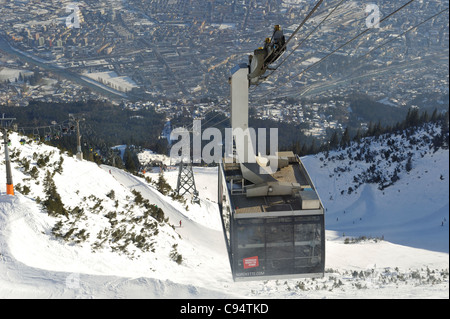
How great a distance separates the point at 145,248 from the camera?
20953 mm

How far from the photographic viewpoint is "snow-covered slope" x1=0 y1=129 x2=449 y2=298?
1523 centimetres

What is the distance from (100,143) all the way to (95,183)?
58.0 metres

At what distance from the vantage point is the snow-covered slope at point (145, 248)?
50.0 feet

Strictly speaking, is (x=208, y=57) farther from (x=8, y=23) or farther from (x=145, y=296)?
(x=145, y=296)

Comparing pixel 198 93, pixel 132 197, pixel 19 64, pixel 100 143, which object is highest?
pixel 19 64

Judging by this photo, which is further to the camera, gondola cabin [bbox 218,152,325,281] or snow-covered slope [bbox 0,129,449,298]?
snow-covered slope [bbox 0,129,449,298]

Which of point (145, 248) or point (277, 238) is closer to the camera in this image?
point (277, 238)

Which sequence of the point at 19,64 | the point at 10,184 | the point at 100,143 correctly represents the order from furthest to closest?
the point at 19,64 < the point at 100,143 < the point at 10,184

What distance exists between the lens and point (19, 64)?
137125 mm

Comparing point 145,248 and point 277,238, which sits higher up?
point 277,238

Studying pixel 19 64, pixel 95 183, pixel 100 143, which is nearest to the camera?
pixel 95 183

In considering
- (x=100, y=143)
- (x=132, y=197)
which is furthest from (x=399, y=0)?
(x=132, y=197)

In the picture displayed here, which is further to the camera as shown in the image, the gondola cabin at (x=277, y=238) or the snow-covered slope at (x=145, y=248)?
the snow-covered slope at (x=145, y=248)

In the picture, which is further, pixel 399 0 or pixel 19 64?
pixel 399 0
